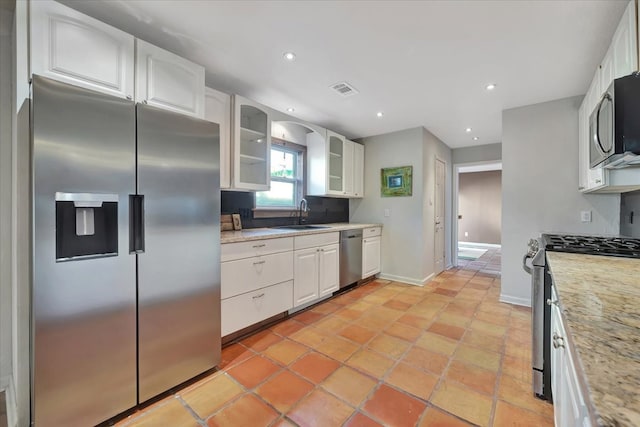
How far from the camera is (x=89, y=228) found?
4.42 ft

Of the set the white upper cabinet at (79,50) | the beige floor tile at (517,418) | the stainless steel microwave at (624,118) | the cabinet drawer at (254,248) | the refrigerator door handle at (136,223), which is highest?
the white upper cabinet at (79,50)

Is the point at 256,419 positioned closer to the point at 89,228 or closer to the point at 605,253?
the point at 89,228

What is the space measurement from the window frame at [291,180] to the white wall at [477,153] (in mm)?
3199

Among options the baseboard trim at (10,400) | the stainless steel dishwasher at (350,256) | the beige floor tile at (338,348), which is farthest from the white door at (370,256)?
the baseboard trim at (10,400)

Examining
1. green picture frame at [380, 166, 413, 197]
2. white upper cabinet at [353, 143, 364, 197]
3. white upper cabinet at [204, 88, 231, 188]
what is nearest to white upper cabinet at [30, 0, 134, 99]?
white upper cabinet at [204, 88, 231, 188]

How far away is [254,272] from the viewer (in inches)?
91.3

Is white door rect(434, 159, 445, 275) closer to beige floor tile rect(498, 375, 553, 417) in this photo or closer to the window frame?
the window frame

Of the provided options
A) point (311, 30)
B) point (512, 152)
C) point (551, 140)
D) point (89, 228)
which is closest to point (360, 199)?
point (512, 152)

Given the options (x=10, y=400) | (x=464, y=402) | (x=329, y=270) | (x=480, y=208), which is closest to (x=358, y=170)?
(x=329, y=270)

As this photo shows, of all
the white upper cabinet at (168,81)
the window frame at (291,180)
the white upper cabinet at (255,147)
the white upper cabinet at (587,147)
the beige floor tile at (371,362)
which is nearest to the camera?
the white upper cabinet at (168,81)

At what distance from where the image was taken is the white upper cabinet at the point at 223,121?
231 cm

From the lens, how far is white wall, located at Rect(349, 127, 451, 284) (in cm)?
384

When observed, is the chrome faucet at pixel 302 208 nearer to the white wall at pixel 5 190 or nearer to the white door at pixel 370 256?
the white door at pixel 370 256

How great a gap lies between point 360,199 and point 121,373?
12.3 feet
